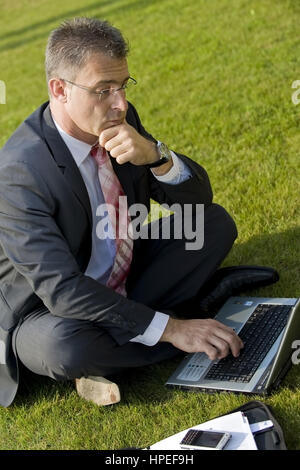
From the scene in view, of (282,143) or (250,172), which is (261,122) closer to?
(282,143)

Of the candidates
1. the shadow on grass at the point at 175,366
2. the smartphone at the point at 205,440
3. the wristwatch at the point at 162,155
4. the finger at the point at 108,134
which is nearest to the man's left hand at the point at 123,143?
the finger at the point at 108,134

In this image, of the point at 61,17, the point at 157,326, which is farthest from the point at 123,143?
the point at 61,17

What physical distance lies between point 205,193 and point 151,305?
0.67m

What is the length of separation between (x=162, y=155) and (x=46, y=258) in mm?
811

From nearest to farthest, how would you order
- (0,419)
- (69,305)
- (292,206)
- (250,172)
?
(69,305) → (0,419) → (292,206) → (250,172)

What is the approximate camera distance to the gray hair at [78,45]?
11.0 ft

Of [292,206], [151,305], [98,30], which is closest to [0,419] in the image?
[151,305]

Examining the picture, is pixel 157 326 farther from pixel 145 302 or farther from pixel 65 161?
pixel 65 161

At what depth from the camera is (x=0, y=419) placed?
3.60 meters

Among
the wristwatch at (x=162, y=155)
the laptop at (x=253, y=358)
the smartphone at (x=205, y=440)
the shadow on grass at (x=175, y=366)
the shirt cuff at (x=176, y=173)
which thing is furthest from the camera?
the shirt cuff at (x=176, y=173)

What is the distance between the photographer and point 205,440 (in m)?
2.87

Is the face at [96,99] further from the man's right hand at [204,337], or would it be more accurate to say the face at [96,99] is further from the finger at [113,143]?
the man's right hand at [204,337]

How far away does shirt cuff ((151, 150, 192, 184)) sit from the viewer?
3783 millimetres

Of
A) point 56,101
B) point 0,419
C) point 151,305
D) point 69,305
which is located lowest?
point 0,419
